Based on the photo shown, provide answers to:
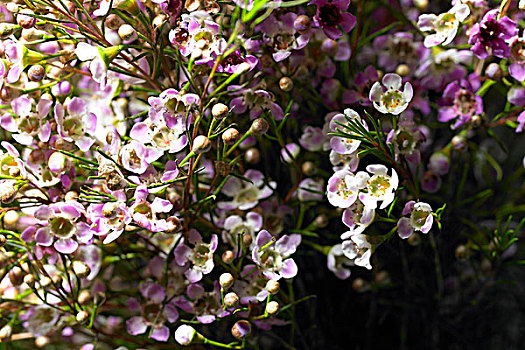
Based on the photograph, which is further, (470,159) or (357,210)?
(470,159)

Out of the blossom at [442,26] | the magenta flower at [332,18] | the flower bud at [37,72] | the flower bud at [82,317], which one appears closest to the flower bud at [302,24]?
the magenta flower at [332,18]

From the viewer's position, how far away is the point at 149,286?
2.02ft

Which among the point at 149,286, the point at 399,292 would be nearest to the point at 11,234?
the point at 149,286

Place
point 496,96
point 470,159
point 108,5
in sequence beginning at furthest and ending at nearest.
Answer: point 496,96
point 470,159
point 108,5

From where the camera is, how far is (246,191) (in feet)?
2.10

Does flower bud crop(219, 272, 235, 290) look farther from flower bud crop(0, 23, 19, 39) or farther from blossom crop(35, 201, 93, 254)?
flower bud crop(0, 23, 19, 39)

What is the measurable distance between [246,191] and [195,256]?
0.09 meters

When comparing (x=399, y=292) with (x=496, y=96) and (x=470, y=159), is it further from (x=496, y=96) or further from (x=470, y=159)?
(x=496, y=96)

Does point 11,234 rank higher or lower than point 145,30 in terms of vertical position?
lower

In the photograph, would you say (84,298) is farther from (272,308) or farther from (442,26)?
(442,26)

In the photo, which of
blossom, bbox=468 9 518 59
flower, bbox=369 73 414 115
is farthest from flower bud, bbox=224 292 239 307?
blossom, bbox=468 9 518 59

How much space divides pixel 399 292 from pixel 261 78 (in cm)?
33

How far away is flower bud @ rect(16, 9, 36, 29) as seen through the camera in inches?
20.3

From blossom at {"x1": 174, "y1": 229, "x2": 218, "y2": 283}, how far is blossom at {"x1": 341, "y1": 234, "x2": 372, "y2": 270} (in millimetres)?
130
